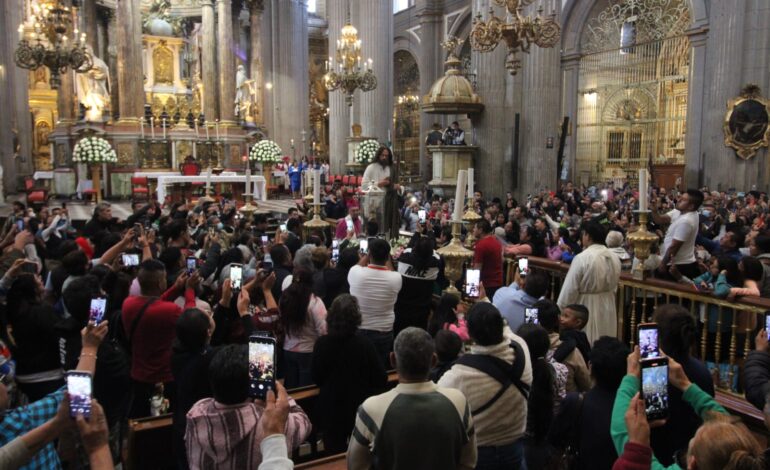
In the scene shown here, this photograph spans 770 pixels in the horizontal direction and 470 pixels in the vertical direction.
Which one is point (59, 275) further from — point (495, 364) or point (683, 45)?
point (683, 45)

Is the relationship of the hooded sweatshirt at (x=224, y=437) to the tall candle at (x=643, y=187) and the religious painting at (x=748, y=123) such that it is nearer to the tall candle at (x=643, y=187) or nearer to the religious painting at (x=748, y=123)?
the tall candle at (x=643, y=187)

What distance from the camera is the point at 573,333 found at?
13.2 ft

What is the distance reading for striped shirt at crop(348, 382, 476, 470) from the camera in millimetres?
2492

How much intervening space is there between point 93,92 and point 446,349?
2194 centimetres

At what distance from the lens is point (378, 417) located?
2535mm

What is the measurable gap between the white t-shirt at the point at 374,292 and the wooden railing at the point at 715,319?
7.84 feet

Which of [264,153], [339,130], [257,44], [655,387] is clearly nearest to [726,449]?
[655,387]

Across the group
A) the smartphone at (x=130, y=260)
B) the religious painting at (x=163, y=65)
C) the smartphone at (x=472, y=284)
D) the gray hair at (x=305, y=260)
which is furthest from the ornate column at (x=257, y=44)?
the smartphone at (x=472, y=284)

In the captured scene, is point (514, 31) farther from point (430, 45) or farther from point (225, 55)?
point (430, 45)

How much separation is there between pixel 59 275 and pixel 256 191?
700 inches

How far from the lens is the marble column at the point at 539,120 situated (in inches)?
727

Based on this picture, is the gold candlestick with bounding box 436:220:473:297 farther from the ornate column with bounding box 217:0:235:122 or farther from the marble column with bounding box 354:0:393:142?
the ornate column with bounding box 217:0:235:122

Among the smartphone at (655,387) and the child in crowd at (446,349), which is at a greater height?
the smartphone at (655,387)

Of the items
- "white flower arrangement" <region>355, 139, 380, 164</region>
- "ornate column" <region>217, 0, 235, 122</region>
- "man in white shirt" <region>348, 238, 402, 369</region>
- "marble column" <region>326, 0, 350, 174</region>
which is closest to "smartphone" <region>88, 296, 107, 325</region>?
"man in white shirt" <region>348, 238, 402, 369</region>
